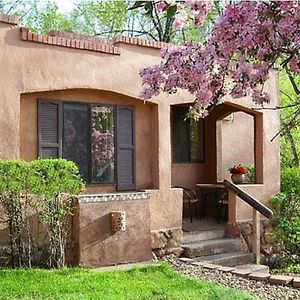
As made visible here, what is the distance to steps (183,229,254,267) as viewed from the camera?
10211 mm

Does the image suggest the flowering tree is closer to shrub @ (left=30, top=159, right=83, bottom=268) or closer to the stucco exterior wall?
shrub @ (left=30, top=159, right=83, bottom=268)

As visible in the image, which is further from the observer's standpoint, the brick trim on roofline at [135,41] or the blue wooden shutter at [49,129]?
the brick trim on roofline at [135,41]

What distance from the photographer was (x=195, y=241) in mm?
10797

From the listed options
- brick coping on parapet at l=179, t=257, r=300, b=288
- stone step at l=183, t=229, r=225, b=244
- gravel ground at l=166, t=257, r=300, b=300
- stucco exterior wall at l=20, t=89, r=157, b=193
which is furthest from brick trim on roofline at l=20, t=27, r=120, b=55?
brick coping on parapet at l=179, t=257, r=300, b=288

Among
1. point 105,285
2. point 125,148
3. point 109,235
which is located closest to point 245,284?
point 105,285

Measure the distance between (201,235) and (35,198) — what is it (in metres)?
3.80

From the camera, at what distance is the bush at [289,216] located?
12000mm

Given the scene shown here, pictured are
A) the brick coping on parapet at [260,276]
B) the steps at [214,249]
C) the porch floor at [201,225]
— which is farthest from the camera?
the porch floor at [201,225]

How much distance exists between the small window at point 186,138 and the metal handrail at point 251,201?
1.94m

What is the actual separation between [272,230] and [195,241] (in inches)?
89.2

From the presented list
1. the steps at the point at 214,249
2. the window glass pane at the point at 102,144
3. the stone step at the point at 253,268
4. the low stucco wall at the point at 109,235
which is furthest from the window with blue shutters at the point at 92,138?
the stone step at the point at 253,268

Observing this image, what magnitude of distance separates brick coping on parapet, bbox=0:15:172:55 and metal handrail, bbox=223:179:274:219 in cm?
329

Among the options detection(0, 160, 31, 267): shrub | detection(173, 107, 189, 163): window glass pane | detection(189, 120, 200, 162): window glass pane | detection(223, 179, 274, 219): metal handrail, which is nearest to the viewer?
detection(0, 160, 31, 267): shrub

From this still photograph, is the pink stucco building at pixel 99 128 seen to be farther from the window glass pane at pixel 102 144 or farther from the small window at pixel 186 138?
the small window at pixel 186 138
